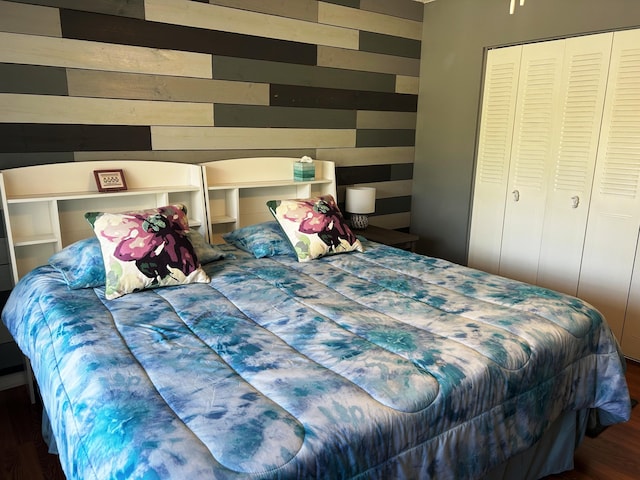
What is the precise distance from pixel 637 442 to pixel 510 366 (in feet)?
3.98

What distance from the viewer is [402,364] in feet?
4.79


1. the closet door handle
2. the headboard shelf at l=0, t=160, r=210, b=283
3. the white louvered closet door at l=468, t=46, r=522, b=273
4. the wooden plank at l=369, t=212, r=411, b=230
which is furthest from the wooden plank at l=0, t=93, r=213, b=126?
the closet door handle

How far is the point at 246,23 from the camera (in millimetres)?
2932

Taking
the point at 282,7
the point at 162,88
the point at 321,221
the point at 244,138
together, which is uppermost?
the point at 282,7

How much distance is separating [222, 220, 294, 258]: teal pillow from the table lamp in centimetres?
83

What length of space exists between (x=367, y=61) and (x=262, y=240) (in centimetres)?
176

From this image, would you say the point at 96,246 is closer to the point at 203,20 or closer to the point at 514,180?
the point at 203,20

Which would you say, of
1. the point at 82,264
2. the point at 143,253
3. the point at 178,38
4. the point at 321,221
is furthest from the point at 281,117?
the point at 82,264

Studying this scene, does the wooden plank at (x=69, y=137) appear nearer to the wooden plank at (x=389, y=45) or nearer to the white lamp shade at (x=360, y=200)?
the white lamp shade at (x=360, y=200)

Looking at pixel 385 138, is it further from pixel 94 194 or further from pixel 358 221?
pixel 94 194

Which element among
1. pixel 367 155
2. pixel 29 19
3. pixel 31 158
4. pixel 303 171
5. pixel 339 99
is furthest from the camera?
pixel 367 155

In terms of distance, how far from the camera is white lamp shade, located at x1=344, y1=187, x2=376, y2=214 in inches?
137

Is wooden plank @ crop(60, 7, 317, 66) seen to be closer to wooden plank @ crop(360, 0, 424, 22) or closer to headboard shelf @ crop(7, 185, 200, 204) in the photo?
wooden plank @ crop(360, 0, 424, 22)

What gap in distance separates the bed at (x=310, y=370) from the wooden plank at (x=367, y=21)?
1.80 meters
